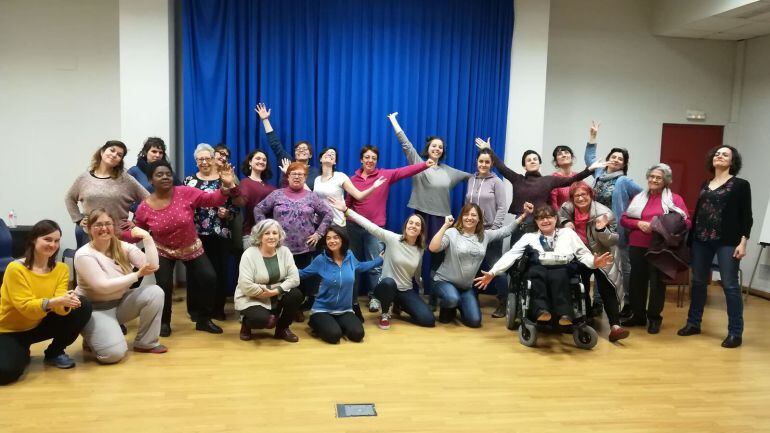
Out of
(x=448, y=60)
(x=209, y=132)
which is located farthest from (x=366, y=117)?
(x=209, y=132)

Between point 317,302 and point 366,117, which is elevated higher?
point 366,117

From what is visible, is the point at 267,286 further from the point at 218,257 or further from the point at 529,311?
the point at 529,311

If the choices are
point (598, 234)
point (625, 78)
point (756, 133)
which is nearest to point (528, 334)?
point (598, 234)

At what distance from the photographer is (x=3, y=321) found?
3229 millimetres

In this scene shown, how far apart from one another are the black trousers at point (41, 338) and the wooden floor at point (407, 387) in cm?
9

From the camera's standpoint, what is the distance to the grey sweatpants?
353cm

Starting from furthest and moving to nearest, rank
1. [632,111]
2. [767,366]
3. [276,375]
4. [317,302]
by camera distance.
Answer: [632,111], [317,302], [767,366], [276,375]

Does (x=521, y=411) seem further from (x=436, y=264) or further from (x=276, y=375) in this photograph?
(x=436, y=264)

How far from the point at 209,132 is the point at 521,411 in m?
3.75

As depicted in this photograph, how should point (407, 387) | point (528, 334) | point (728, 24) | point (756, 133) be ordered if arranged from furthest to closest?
point (756, 133), point (728, 24), point (528, 334), point (407, 387)

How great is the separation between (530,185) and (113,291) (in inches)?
131

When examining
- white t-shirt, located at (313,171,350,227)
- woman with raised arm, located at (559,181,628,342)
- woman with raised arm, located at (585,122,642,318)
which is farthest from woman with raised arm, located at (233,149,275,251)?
woman with raised arm, located at (585,122,642,318)

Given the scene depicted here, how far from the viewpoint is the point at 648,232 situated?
4.50 m

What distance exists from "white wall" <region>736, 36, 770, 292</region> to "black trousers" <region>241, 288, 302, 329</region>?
5.07m
